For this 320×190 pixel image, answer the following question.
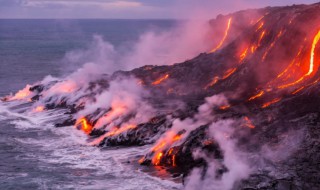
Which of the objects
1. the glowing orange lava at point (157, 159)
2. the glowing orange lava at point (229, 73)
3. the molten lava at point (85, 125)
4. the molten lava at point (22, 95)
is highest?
the molten lava at point (22, 95)

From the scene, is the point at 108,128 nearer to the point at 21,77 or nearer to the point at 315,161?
the point at 315,161

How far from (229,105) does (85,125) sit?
17.8 meters

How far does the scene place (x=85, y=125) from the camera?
6188 cm

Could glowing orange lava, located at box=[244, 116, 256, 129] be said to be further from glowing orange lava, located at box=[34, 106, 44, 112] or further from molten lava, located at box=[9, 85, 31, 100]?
molten lava, located at box=[9, 85, 31, 100]

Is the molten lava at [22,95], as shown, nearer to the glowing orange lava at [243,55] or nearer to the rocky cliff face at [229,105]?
the rocky cliff face at [229,105]

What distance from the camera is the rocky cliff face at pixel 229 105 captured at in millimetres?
40188

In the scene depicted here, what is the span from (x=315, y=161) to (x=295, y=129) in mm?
4802

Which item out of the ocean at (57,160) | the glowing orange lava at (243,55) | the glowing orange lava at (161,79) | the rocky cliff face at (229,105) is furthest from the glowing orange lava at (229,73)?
the ocean at (57,160)

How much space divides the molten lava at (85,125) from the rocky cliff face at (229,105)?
5.6 inches

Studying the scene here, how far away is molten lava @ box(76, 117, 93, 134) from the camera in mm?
60959

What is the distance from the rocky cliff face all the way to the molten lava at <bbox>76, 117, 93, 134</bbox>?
143 millimetres

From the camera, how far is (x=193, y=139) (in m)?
46.2

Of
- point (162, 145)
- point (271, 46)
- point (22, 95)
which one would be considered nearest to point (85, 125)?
point (162, 145)

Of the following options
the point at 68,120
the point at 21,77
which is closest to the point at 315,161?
the point at 68,120
